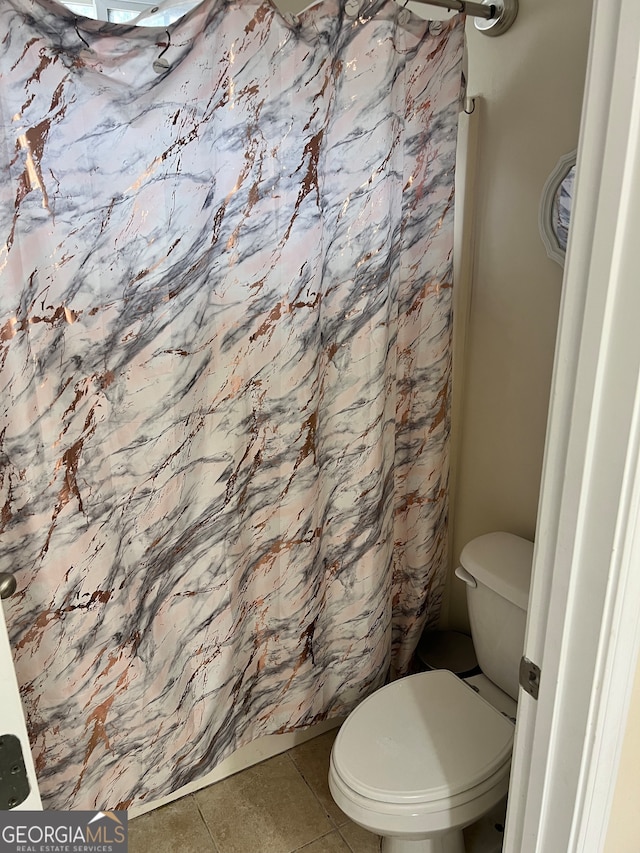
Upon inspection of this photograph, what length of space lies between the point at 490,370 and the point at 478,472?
314 millimetres

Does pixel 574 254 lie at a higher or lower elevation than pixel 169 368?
higher

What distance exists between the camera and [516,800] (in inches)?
38.4

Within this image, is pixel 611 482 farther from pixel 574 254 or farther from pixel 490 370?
pixel 490 370

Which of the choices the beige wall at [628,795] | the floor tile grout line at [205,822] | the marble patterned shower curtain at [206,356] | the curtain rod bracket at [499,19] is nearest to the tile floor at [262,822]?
the floor tile grout line at [205,822]

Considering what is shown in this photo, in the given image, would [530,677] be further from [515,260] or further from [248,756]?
[248,756]

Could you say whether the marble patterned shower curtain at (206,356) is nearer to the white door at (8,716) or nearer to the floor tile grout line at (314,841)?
the floor tile grout line at (314,841)

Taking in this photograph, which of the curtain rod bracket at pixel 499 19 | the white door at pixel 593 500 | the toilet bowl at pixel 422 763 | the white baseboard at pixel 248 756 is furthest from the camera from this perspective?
the white baseboard at pixel 248 756

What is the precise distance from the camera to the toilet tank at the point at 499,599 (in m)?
1.56

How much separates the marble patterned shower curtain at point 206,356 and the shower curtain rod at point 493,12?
0.18ft

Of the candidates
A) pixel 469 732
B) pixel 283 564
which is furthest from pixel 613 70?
pixel 469 732

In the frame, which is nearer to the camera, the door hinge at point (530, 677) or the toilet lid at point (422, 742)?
the door hinge at point (530, 677)

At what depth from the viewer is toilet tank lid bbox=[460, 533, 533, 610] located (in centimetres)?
154

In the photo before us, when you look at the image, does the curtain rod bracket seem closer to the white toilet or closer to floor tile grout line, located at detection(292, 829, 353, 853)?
the white toilet
